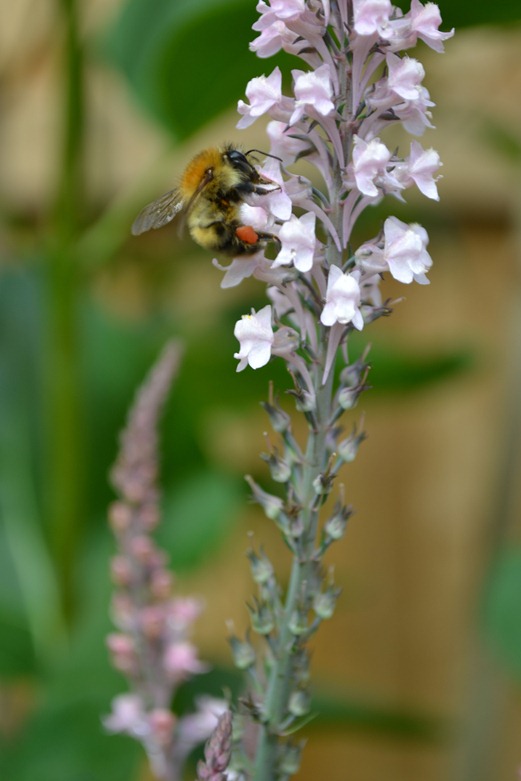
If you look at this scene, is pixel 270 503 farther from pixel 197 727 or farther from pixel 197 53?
pixel 197 53

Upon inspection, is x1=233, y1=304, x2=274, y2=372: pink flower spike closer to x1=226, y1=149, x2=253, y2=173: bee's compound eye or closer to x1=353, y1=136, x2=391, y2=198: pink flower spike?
x1=353, y1=136, x2=391, y2=198: pink flower spike

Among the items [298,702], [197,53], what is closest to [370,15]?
[298,702]

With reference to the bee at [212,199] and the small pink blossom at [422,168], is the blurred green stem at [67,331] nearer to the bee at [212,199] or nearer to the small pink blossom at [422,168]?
the bee at [212,199]

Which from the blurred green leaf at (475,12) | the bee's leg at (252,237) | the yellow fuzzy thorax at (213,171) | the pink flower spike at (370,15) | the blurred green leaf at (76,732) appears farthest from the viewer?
the blurred green leaf at (76,732)

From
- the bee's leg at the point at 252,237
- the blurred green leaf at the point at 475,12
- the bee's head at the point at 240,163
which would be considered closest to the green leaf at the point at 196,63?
the blurred green leaf at the point at 475,12

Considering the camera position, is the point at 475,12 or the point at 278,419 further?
the point at 475,12

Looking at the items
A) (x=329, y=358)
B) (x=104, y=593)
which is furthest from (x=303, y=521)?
(x=104, y=593)
